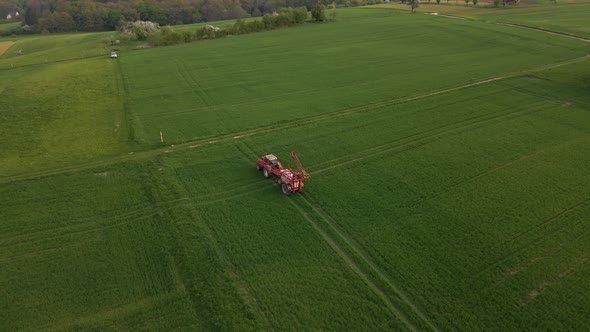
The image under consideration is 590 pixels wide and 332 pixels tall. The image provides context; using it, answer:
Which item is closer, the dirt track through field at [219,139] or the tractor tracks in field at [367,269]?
the tractor tracks in field at [367,269]

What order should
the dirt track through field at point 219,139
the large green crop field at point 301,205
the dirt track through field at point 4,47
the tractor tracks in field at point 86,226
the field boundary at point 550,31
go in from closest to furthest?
the large green crop field at point 301,205 < the tractor tracks in field at point 86,226 < the dirt track through field at point 219,139 < the field boundary at point 550,31 < the dirt track through field at point 4,47

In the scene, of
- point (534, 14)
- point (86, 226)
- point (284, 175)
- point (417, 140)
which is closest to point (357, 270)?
point (284, 175)

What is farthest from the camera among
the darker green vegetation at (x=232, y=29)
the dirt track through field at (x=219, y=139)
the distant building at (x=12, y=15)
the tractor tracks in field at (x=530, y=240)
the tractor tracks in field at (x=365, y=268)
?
the distant building at (x=12, y=15)

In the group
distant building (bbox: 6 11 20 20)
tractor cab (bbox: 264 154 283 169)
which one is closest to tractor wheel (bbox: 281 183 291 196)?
tractor cab (bbox: 264 154 283 169)

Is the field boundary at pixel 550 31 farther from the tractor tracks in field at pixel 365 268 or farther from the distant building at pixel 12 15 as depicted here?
the distant building at pixel 12 15

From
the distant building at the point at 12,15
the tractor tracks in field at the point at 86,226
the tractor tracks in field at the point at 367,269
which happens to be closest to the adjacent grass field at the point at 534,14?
the tractor tracks in field at the point at 367,269

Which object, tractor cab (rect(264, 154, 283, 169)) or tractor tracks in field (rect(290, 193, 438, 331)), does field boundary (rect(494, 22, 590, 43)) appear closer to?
tractor cab (rect(264, 154, 283, 169))

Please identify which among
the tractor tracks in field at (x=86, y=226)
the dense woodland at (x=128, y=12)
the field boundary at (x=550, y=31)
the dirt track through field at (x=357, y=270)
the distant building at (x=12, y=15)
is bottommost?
the dirt track through field at (x=357, y=270)

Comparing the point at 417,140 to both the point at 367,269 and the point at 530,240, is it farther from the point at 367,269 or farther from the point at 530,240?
the point at 367,269
